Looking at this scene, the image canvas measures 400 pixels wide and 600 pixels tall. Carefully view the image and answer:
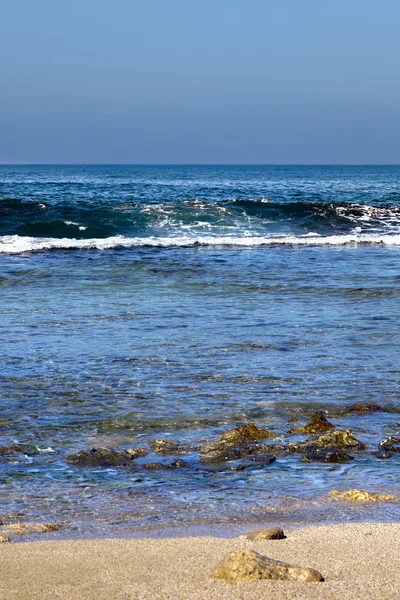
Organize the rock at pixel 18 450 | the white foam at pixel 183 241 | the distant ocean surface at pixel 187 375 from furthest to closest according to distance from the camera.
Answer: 1. the white foam at pixel 183 241
2. the rock at pixel 18 450
3. the distant ocean surface at pixel 187 375

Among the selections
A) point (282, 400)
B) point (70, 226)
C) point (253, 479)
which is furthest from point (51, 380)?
point (70, 226)

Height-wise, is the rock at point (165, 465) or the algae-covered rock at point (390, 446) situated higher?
the algae-covered rock at point (390, 446)

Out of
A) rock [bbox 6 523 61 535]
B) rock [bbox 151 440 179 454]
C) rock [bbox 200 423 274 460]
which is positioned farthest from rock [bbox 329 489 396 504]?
rock [bbox 6 523 61 535]

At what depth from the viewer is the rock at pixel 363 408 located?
6794 millimetres

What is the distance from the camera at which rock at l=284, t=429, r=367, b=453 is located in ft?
19.1

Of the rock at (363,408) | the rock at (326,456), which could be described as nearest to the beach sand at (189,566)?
the rock at (326,456)

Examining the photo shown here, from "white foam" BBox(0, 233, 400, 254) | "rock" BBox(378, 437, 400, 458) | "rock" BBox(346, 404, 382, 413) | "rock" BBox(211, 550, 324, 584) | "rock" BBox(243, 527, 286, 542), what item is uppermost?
"rock" BBox(211, 550, 324, 584)

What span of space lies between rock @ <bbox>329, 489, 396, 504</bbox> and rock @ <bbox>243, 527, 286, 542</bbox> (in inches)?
32.0

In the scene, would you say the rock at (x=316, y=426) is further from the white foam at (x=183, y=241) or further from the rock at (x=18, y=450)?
the white foam at (x=183, y=241)

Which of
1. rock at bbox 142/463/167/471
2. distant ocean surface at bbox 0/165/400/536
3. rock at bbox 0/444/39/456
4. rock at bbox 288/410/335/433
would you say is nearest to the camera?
distant ocean surface at bbox 0/165/400/536

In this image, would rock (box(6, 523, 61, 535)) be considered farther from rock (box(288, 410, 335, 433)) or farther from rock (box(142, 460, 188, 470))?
rock (box(288, 410, 335, 433))

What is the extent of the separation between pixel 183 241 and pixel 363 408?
53.9 feet

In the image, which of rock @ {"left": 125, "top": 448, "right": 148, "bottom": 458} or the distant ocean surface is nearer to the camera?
the distant ocean surface

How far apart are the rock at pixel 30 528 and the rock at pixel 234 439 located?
61.2 inches
